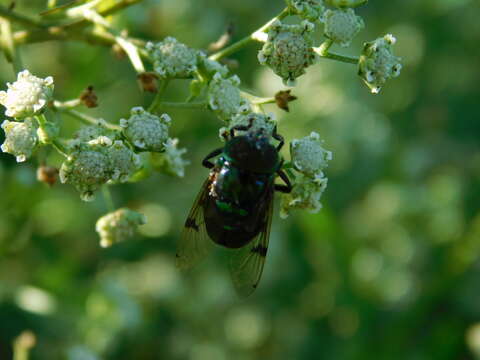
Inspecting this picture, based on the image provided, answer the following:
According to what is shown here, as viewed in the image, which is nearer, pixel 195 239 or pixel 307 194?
pixel 307 194

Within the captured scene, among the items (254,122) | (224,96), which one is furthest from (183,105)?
(254,122)

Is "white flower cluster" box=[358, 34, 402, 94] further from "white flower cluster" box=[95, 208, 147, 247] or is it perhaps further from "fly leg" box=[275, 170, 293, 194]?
"white flower cluster" box=[95, 208, 147, 247]

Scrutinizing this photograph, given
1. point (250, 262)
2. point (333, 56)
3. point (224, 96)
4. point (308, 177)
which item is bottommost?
point (250, 262)

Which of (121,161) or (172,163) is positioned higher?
(121,161)

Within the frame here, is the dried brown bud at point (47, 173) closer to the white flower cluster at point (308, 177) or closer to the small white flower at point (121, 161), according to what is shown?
the small white flower at point (121, 161)

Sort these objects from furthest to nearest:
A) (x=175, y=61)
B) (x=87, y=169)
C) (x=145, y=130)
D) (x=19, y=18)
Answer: (x=19, y=18), (x=175, y=61), (x=145, y=130), (x=87, y=169)

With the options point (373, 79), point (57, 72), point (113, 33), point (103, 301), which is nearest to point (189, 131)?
point (57, 72)

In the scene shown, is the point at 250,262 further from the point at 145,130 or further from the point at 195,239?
the point at 145,130

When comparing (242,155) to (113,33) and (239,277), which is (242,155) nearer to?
(239,277)
